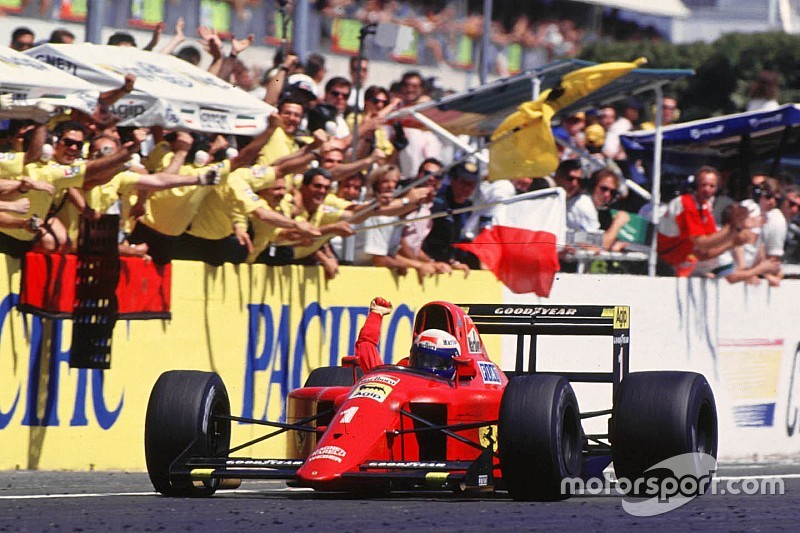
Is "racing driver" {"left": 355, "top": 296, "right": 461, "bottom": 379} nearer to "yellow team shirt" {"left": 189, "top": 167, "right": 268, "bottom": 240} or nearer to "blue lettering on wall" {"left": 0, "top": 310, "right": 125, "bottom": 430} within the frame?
"blue lettering on wall" {"left": 0, "top": 310, "right": 125, "bottom": 430}

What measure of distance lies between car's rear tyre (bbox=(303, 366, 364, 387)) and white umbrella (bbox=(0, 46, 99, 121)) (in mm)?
2425

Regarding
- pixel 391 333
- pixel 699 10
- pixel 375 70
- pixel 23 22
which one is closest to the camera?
pixel 391 333

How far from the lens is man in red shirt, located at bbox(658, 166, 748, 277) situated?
15.1 m

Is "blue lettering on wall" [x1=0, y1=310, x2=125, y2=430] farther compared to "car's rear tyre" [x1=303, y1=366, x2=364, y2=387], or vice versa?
"blue lettering on wall" [x1=0, y1=310, x2=125, y2=430]

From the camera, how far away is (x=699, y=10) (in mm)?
51188

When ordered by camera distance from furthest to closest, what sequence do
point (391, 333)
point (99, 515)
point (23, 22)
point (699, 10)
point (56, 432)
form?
point (699, 10)
point (23, 22)
point (391, 333)
point (56, 432)
point (99, 515)

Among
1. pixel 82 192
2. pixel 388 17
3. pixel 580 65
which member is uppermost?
pixel 388 17

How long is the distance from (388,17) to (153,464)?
24203 mm

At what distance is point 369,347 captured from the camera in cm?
958

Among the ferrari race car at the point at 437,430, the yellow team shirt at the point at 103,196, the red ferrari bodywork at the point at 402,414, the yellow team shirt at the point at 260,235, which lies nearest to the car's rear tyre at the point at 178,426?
the ferrari race car at the point at 437,430

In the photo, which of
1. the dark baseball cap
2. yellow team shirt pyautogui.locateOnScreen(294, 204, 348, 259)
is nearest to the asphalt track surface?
yellow team shirt pyautogui.locateOnScreen(294, 204, 348, 259)

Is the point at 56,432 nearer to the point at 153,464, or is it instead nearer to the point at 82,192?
the point at 82,192

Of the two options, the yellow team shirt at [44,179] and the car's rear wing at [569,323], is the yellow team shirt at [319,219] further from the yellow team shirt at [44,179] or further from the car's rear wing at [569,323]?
the car's rear wing at [569,323]

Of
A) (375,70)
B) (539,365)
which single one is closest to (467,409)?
(539,365)
